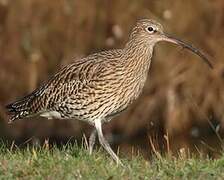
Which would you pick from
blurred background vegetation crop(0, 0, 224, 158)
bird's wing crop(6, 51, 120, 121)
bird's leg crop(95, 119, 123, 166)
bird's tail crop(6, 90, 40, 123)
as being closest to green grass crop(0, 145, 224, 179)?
bird's leg crop(95, 119, 123, 166)

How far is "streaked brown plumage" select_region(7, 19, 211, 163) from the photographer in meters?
9.43

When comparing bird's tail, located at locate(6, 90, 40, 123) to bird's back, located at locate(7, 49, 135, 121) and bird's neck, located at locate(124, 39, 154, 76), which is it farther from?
bird's neck, located at locate(124, 39, 154, 76)

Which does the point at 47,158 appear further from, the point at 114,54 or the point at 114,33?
the point at 114,33

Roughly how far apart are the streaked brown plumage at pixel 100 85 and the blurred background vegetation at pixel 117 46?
429 centimetres

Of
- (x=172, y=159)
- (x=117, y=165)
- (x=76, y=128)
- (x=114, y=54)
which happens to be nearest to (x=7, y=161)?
(x=117, y=165)

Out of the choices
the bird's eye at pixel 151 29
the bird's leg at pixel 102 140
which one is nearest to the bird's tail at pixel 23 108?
the bird's leg at pixel 102 140

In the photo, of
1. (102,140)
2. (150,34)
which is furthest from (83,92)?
(150,34)

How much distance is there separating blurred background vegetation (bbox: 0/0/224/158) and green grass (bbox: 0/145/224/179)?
6.30 m

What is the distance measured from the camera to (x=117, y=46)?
14.6m

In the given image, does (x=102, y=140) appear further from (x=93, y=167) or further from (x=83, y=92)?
(x=93, y=167)

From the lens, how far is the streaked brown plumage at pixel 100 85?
943 centimetres

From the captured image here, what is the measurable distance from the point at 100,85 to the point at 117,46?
17.0ft

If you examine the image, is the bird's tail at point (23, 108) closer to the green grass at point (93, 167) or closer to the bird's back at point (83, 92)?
the bird's back at point (83, 92)

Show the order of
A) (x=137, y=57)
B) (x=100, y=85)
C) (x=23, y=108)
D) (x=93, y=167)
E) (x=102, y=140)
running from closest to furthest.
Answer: (x=93, y=167) → (x=102, y=140) → (x=100, y=85) → (x=137, y=57) → (x=23, y=108)
